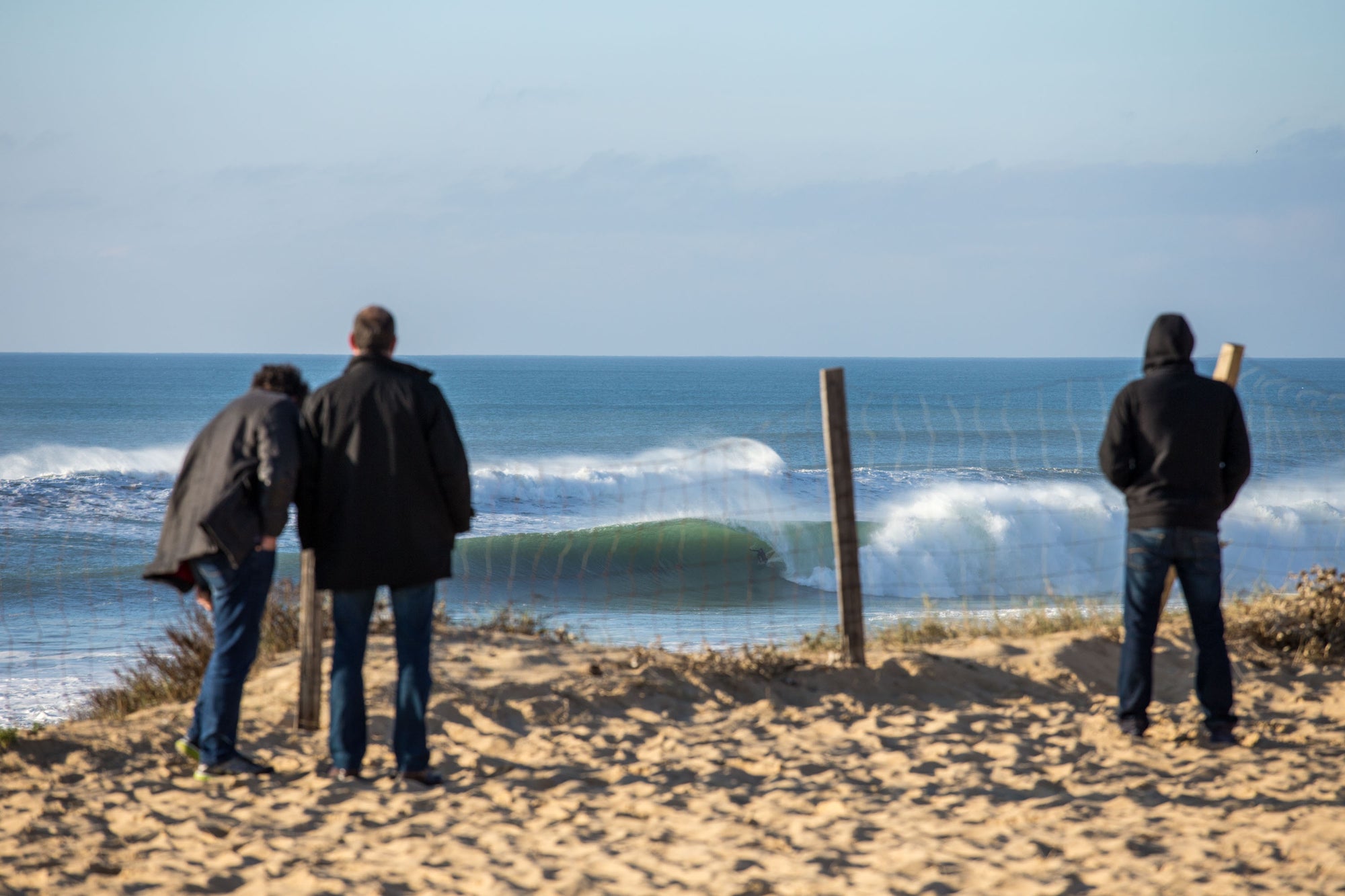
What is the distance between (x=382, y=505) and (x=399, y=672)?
0.68m

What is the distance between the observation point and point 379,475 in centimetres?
432

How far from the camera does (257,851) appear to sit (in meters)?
3.78

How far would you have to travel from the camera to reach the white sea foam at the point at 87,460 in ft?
99.7

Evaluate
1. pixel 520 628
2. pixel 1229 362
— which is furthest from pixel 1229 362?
pixel 520 628

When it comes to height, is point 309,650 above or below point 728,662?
above

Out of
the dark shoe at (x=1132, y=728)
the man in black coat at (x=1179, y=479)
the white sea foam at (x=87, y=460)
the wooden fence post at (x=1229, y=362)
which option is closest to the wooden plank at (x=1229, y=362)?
the wooden fence post at (x=1229, y=362)

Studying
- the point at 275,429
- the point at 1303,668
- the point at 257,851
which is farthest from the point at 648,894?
the point at 1303,668

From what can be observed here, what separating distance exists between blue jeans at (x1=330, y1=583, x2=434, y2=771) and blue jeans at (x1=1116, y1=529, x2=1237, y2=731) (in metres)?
2.96

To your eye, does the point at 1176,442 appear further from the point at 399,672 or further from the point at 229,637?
the point at 229,637

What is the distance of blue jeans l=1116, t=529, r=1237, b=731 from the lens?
4.80 m

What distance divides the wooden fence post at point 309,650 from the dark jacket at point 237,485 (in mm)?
563

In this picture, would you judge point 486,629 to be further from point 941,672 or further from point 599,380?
point 599,380

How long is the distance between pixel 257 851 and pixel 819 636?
152 inches

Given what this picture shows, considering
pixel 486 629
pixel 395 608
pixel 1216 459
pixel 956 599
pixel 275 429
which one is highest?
pixel 275 429
